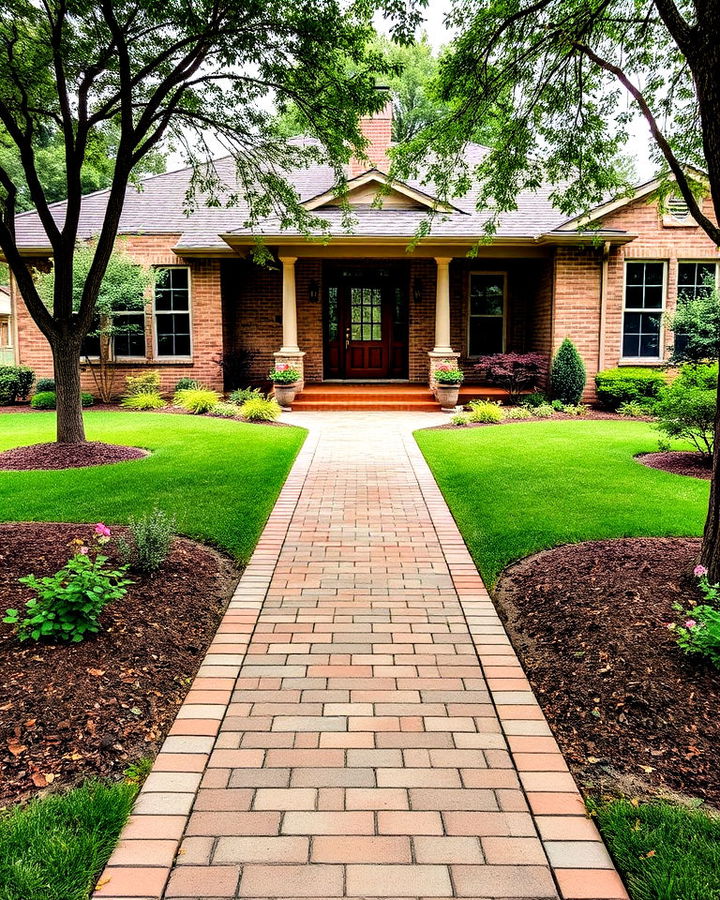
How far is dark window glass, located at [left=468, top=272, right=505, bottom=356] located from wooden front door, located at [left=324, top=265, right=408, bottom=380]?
1.72 metres

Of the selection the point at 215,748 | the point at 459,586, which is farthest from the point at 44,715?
the point at 459,586

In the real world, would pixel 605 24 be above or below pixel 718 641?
above

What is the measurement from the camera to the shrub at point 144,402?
49.6 ft

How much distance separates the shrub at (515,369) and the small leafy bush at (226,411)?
5.67 metres

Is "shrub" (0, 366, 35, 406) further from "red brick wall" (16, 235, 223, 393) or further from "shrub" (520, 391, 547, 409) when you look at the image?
"shrub" (520, 391, 547, 409)

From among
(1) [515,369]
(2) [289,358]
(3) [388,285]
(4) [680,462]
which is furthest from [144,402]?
(4) [680,462]

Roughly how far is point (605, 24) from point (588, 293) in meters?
9.40

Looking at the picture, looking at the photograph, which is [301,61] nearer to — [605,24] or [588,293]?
[605,24]

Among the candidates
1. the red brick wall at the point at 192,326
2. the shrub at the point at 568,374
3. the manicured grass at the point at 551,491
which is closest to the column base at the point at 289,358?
the red brick wall at the point at 192,326

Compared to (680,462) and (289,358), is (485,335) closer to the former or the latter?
(289,358)

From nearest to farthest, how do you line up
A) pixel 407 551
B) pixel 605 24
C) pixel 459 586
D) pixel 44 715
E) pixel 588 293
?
pixel 44 715 → pixel 459 586 → pixel 407 551 → pixel 605 24 → pixel 588 293

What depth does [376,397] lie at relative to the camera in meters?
15.5

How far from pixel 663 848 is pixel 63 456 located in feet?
27.2

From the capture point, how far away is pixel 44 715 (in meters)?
3.15
